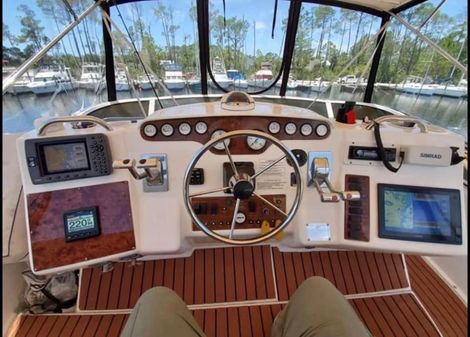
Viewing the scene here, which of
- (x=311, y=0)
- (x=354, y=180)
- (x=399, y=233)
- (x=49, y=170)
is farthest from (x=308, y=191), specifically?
(x=311, y=0)

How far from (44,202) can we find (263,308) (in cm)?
110

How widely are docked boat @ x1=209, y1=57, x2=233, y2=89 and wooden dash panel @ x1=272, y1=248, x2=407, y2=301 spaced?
2.70 m

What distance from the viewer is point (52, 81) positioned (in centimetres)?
229

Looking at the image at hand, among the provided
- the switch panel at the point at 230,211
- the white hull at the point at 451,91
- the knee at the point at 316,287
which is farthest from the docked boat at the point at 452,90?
the knee at the point at 316,287

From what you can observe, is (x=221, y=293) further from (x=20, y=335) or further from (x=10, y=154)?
(x=10, y=154)

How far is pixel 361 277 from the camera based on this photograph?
144 cm

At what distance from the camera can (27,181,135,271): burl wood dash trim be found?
1050mm

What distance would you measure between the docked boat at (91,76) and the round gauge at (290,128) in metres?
2.48

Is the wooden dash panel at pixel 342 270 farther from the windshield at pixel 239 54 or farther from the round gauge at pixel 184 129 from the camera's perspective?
the windshield at pixel 239 54

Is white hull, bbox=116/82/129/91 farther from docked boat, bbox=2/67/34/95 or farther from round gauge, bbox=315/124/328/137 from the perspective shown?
round gauge, bbox=315/124/328/137

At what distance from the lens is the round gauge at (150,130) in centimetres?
112

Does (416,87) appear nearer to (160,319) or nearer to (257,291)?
(257,291)

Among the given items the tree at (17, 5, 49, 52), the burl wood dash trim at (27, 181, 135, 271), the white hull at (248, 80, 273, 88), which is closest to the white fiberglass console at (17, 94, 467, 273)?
the burl wood dash trim at (27, 181, 135, 271)

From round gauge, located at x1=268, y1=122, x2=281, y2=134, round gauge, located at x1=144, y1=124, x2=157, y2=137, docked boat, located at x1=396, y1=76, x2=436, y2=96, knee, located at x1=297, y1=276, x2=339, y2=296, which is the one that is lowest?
knee, located at x1=297, y1=276, x2=339, y2=296
